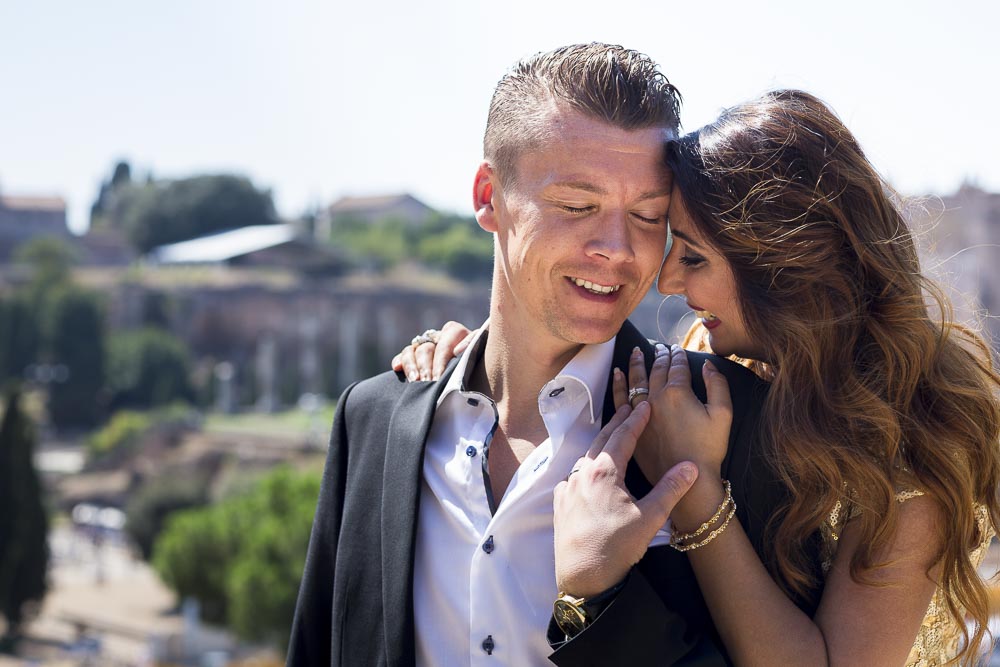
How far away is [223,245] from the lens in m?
46.1

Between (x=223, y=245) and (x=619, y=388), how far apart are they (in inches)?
1802

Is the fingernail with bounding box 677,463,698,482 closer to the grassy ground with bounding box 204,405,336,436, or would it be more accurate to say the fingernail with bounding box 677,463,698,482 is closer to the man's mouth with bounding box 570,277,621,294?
the man's mouth with bounding box 570,277,621,294

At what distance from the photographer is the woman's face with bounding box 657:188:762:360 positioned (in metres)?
1.94

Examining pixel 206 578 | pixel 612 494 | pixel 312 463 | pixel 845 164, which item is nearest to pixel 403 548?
pixel 612 494

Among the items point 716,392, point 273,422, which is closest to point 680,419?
point 716,392

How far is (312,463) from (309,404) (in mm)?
9127

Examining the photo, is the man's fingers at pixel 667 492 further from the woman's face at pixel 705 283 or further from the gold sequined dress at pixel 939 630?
the gold sequined dress at pixel 939 630

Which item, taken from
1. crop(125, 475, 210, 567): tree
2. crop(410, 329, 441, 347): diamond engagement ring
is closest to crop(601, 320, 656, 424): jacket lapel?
crop(410, 329, 441, 347): diamond engagement ring

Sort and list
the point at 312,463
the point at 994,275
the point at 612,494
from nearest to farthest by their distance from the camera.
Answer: the point at 612,494
the point at 312,463
the point at 994,275

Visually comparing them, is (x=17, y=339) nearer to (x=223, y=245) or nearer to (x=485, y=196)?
(x=223, y=245)

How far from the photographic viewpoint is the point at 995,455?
6.24 ft

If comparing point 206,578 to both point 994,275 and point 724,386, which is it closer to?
point 724,386

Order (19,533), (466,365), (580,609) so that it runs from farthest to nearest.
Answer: (19,533) < (466,365) < (580,609)

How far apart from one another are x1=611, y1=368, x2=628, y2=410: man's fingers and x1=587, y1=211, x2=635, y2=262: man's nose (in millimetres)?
212
